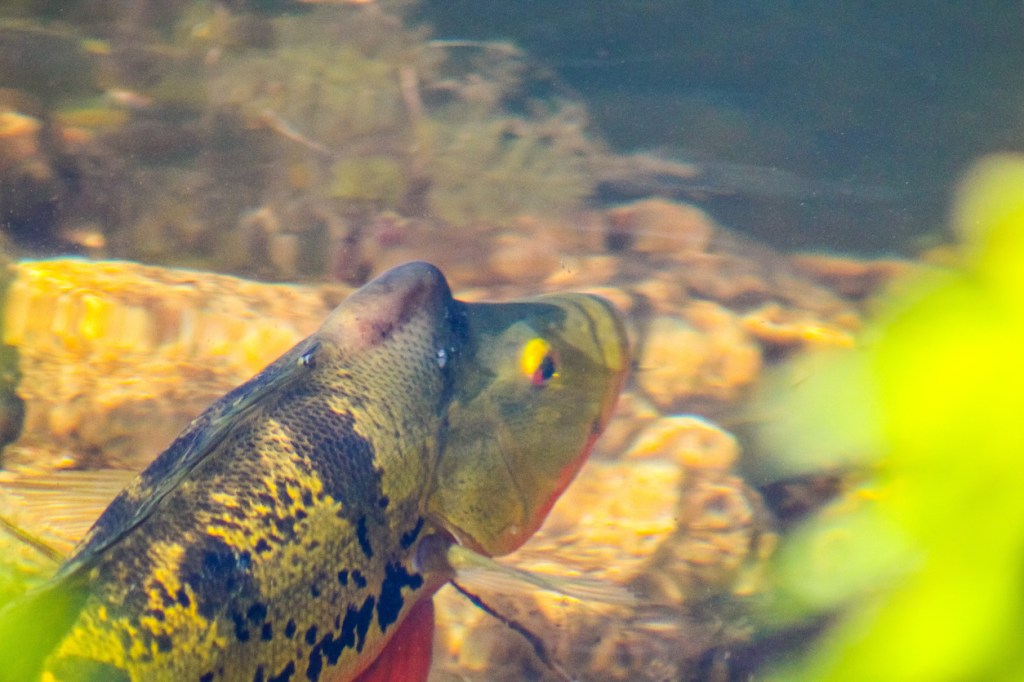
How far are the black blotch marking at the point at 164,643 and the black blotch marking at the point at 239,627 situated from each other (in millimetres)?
148

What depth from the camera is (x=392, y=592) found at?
2131 millimetres

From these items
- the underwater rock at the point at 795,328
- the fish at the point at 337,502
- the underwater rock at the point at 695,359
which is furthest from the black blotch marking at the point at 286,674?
the underwater rock at the point at 795,328

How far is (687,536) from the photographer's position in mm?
3121

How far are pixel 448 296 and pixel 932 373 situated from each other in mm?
1915

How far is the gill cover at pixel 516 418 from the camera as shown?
245 cm

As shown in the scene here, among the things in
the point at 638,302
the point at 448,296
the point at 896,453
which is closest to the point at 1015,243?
the point at 896,453

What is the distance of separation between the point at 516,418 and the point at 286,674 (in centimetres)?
118

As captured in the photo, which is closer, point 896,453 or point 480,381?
point 896,453

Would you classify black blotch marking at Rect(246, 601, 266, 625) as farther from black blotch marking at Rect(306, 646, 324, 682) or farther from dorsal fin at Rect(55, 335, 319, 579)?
dorsal fin at Rect(55, 335, 319, 579)

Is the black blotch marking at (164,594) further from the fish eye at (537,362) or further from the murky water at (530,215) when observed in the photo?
the fish eye at (537,362)

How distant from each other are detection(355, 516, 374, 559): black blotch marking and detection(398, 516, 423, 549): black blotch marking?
137 millimetres

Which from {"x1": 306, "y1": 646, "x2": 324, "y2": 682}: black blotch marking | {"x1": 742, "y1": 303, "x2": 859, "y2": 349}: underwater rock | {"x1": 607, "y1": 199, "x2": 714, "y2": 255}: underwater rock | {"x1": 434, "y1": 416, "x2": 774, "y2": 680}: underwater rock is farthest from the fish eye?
{"x1": 607, "y1": 199, "x2": 714, "y2": 255}: underwater rock

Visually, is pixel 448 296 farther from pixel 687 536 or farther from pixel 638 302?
pixel 638 302

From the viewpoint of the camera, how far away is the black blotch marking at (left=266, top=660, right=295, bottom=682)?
5.77 feet
